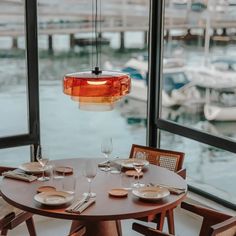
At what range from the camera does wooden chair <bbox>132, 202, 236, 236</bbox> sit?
2.49m

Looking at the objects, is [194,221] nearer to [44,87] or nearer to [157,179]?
[157,179]

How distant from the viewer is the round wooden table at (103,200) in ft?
8.81

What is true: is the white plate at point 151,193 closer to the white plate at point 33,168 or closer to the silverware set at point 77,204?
the silverware set at point 77,204

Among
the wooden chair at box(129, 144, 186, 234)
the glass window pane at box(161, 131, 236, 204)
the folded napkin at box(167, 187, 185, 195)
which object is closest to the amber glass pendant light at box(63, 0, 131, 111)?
the folded napkin at box(167, 187, 185, 195)

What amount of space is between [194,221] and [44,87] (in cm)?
188

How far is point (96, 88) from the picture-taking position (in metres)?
2.77

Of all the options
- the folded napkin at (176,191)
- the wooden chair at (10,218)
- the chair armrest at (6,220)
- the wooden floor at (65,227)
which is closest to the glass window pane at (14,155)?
the wooden floor at (65,227)

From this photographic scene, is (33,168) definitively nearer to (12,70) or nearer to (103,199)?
(103,199)

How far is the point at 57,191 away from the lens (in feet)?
9.68

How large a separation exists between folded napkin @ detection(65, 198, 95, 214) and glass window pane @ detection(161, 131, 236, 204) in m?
1.74

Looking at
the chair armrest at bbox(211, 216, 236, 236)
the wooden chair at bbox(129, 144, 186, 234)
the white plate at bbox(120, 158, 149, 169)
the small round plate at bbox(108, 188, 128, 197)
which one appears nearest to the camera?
the chair armrest at bbox(211, 216, 236, 236)

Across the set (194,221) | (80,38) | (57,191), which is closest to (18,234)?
(57,191)

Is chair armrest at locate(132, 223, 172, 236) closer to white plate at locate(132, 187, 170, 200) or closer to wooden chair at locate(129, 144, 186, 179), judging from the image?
white plate at locate(132, 187, 170, 200)

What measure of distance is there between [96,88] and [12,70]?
67.4 inches
